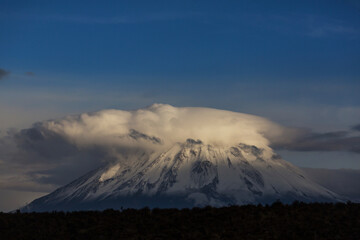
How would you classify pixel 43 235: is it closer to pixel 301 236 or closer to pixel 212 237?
pixel 212 237

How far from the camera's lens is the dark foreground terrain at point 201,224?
130 feet

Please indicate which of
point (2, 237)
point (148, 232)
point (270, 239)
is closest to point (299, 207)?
point (270, 239)

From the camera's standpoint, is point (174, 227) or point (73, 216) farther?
point (73, 216)

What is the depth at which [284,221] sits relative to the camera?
41781 mm

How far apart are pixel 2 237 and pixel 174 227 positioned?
12072 mm

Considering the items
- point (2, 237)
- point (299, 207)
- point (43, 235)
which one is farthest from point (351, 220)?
point (2, 237)

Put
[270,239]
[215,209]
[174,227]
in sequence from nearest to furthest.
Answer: [270,239]
[174,227]
[215,209]

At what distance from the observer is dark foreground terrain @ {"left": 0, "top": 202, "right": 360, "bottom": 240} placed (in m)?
39.7

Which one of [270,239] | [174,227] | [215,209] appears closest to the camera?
[270,239]

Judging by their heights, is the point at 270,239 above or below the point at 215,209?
below

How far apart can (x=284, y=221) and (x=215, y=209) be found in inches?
216

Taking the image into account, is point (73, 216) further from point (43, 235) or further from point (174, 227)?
point (174, 227)

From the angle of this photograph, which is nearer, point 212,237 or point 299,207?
point 212,237

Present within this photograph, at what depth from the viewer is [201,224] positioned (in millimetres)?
41406
